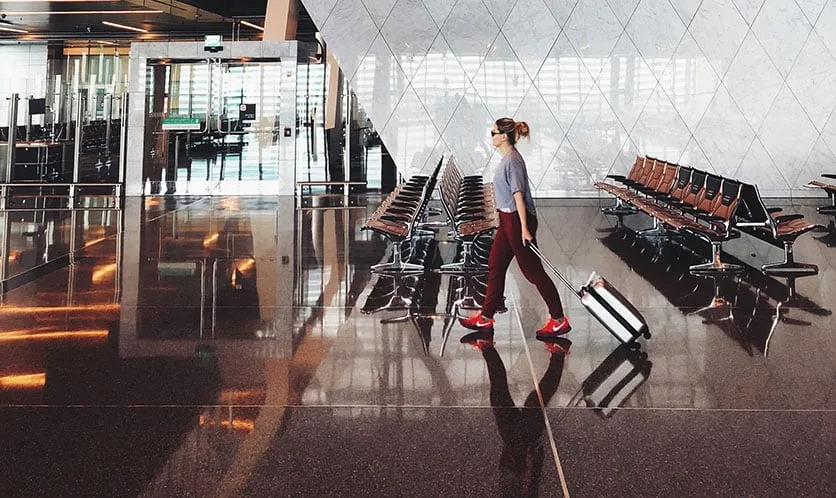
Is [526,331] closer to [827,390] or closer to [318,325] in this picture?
[318,325]

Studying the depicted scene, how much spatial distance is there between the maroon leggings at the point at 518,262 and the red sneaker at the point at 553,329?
0.04 m

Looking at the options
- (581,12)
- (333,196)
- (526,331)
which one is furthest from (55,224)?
(581,12)

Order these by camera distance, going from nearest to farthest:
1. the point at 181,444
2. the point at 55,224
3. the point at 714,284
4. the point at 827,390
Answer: the point at 181,444
the point at 827,390
the point at 714,284
the point at 55,224

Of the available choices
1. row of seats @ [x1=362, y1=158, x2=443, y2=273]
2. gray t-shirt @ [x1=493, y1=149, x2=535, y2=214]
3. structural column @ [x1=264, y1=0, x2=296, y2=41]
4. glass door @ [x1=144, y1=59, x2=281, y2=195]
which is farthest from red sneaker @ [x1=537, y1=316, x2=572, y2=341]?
structural column @ [x1=264, y1=0, x2=296, y2=41]

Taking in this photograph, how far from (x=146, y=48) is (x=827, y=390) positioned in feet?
48.6

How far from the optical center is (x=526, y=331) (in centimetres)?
545

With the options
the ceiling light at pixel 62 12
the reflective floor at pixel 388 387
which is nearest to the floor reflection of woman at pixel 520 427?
the reflective floor at pixel 388 387

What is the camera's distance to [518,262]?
17.0 ft

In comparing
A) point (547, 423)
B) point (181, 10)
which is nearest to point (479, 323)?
point (547, 423)

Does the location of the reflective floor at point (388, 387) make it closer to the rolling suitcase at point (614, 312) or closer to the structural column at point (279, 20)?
the rolling suitcase at point (614, 312)

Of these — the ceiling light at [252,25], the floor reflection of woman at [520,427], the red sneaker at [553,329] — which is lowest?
the floor reflection of woman at [520,427]

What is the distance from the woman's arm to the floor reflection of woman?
2.43 feet

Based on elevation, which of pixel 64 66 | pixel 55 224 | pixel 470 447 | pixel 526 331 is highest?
pixel 64 66

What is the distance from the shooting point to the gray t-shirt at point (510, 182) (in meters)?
5.15
